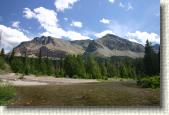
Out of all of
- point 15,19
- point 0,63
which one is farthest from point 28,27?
point 0,63

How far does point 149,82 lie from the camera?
615cm

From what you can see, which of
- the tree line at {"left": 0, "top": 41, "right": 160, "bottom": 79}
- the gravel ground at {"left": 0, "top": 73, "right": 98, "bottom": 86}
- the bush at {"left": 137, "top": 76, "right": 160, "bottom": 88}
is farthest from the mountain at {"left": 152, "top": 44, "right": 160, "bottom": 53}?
the gravel ground at {"left": 0, "top": 73, "right": 98, "bottom": 86}

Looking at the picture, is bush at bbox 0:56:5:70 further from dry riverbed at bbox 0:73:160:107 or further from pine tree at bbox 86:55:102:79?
pine tree at bbox 86:55:102:79

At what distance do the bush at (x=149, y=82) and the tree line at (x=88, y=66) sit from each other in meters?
0.07

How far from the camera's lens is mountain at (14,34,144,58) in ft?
19.9

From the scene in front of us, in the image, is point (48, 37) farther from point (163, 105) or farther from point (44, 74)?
point (163, 105)

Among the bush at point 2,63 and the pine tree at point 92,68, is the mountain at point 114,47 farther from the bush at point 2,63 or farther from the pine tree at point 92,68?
Result: the bush at point 2,63

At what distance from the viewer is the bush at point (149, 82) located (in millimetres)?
6031

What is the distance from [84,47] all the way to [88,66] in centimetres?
28

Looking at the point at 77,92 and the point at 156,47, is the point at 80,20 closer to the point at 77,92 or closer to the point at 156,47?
the point at 77,92

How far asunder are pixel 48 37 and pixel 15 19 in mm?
523

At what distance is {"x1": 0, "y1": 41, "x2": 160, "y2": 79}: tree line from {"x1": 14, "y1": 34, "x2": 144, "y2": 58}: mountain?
65 mm

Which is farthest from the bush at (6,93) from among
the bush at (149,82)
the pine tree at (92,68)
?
the bush at (149,82)

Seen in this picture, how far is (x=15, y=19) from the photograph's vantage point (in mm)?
6020
